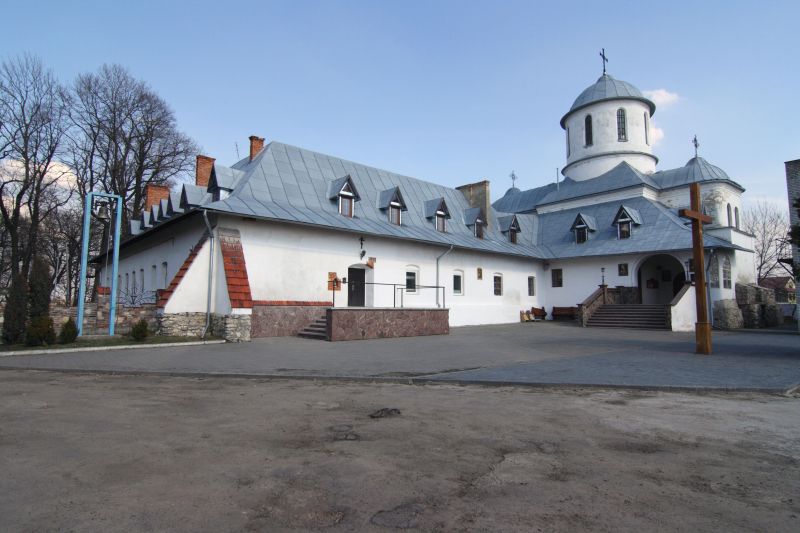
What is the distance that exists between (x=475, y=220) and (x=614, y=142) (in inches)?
607

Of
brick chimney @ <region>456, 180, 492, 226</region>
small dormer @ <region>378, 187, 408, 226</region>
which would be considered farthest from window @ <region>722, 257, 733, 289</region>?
small dormer @ <region>378, 187, 408, 226</region>

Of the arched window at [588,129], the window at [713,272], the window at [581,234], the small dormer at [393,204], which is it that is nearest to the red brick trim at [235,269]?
the small dormer at [393,204]

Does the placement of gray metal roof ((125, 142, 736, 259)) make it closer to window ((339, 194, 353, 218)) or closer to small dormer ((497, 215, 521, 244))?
small dormer ((497, 215, 521, 244))

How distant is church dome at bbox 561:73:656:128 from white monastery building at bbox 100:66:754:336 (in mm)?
133

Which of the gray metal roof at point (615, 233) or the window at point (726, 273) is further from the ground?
the gray metal roof at point (615, 233)

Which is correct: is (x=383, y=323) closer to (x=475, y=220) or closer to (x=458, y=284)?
(x=458, y=284)

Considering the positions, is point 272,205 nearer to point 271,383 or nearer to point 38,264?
point 38,264

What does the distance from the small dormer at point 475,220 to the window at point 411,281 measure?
671 cm

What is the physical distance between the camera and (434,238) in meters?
24.4

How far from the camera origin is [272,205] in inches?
774

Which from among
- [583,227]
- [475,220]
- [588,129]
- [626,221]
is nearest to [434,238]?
[475,220]

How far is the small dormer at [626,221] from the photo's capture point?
93.5 ft

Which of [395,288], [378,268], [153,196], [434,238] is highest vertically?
[153,196]

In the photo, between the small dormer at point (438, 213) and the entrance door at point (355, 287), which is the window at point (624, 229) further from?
the entrance door at point (355, 287)
